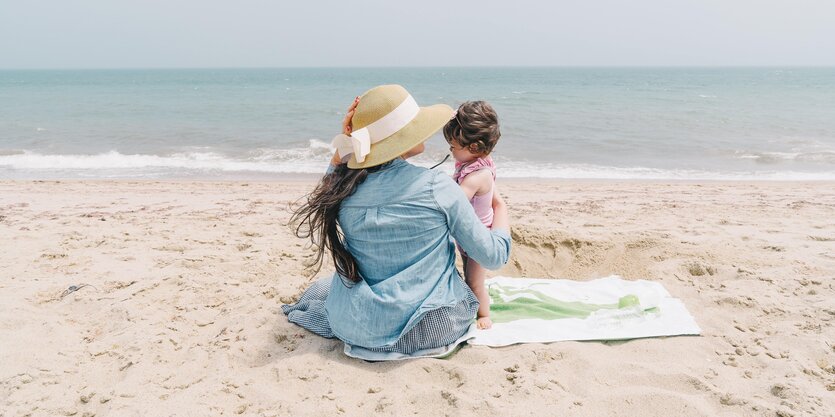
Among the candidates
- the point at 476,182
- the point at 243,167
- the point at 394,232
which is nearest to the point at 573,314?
the point at 476,182

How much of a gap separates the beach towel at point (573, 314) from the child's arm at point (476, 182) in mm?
781

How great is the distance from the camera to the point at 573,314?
3447 mm

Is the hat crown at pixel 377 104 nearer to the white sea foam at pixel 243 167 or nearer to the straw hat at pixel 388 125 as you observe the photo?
the straw hat at pixel 388 125

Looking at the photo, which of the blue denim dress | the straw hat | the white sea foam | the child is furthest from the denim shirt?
the white sea foam

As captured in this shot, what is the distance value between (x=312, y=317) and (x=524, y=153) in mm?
11351

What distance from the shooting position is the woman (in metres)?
2.57

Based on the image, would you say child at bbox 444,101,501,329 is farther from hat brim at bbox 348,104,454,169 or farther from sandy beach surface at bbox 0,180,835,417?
hat brim at bbox 348,104,454,169

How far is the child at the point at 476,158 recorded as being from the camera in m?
3.12

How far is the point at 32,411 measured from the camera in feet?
8.22

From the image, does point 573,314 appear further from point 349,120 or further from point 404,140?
point 349,120

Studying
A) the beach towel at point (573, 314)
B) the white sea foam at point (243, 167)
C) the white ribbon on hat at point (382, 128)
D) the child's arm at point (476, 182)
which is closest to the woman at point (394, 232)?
the white ribbon on hat at point (382, 128)

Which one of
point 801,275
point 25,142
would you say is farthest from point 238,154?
point 801,275

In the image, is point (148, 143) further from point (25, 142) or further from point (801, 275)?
point (801, 275)

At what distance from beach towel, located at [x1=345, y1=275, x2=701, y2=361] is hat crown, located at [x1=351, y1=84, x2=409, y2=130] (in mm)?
1186
